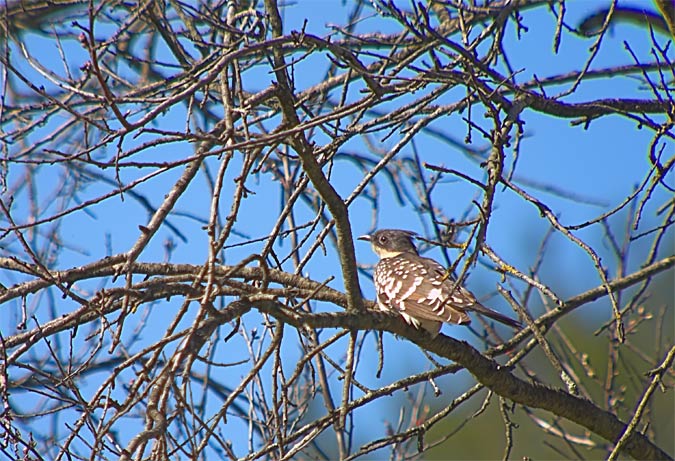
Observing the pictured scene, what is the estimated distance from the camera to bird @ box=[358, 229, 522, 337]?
479 cm

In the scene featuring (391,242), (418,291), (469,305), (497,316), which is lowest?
(497,316)

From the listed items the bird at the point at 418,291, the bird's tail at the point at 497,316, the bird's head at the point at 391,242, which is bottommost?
the bird's tail at the point at 497,316

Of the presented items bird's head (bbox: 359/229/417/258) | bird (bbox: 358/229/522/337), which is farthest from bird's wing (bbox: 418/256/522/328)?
bird's head (bbox: 359/229/417/258)

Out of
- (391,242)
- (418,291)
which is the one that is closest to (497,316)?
(418,291)

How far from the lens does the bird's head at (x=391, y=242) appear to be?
696 centimetres

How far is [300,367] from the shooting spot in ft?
11.8

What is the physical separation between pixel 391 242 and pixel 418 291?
69.0 inches

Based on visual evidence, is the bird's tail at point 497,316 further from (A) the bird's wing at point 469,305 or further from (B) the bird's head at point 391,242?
(B) the bird's head at point 391,242

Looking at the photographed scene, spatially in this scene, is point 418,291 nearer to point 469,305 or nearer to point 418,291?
point 418,291

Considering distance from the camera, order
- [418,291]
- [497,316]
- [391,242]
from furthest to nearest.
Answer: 1. [391,242]
2. [418,291]
3. [497,316]

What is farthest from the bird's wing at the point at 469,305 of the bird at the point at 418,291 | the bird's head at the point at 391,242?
the bird's head at the point at 391,242

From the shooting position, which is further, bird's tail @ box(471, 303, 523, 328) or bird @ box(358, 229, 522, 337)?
bird @ box(358, 229, 522, 337)

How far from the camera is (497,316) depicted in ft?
15.3

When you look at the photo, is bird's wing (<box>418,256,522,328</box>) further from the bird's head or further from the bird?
the bird's head
